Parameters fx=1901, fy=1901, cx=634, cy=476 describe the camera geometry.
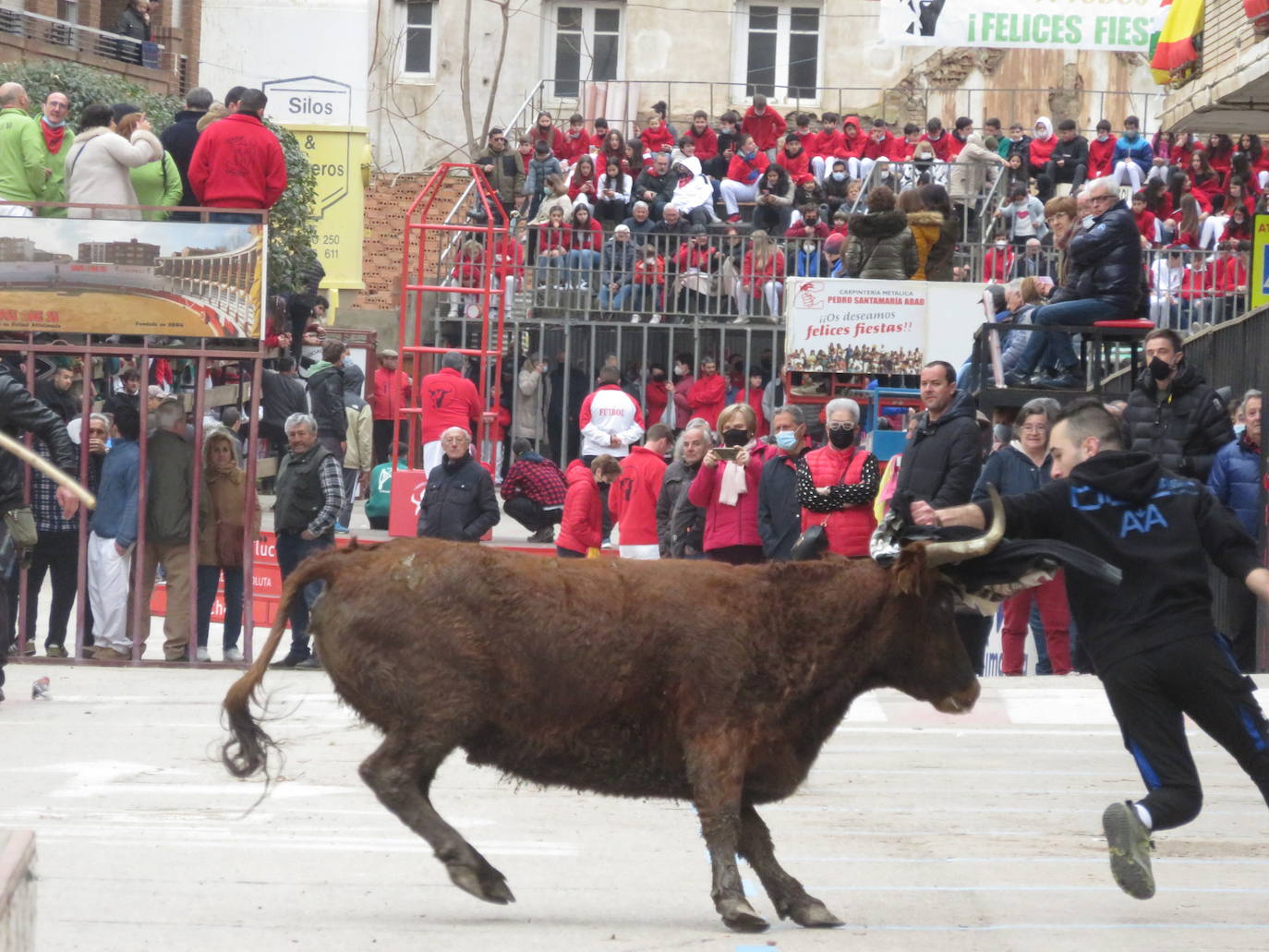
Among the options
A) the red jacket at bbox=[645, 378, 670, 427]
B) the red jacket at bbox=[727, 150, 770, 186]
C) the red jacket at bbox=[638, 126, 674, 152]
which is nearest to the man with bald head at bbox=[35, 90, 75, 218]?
the red jacket at bbox=[645, 378, 670, 427]

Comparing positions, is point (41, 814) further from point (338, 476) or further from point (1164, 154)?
point (1164, 154)

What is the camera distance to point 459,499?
46.2 ft

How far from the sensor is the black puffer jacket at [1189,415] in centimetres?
1223

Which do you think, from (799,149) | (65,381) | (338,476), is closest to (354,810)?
(338,476)

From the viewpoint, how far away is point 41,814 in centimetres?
845

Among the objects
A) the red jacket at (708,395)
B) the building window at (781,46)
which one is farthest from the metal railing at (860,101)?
the red jacket at (708,395)

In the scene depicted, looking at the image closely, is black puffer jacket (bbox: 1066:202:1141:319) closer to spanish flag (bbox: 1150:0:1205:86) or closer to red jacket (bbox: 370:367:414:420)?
spanish flag (bbox: 1150:0:1205:86)

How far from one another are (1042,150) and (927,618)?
22843mm

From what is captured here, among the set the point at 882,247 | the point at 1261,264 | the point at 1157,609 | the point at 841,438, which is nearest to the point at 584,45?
the point at 882,247

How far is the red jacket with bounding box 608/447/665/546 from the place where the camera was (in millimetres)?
14320

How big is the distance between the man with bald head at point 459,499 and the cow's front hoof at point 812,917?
7790mm

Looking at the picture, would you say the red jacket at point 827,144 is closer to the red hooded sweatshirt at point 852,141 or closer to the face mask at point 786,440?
the red hooded sweatshirt at point 852,141

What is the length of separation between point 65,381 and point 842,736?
726cm

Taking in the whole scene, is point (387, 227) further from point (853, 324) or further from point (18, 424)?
point (18, 424)
